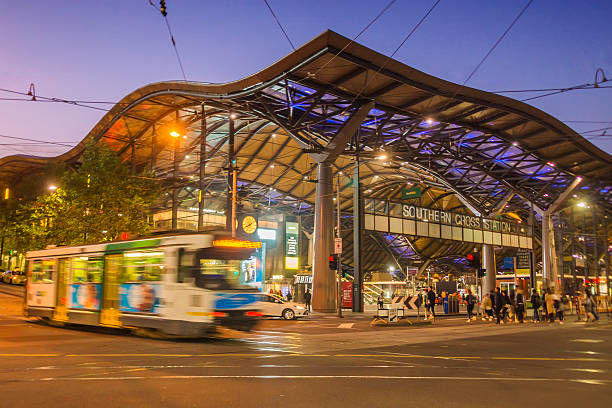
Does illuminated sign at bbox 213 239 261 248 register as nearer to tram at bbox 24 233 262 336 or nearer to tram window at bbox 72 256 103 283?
tram at bbox 24 233 262 336

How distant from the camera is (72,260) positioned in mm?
20297

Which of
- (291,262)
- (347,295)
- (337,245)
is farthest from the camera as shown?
(291,262)

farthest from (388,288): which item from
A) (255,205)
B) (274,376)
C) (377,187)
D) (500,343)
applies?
(274,376)

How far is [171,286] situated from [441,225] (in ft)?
121

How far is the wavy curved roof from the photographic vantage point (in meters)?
30.9

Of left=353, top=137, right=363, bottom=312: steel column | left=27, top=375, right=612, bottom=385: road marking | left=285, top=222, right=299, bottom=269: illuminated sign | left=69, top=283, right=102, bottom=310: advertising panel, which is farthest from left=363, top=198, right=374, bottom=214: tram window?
left=27, top=375, right=612, bottom=385: road marking

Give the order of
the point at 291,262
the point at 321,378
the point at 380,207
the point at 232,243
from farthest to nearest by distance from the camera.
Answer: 1. the point at 291,262
2. the point at 380,207
3. the point at 232,243
4. the point at 321,378

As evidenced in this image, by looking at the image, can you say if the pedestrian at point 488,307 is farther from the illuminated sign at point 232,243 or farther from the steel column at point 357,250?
the illuminated sign at point 232,243

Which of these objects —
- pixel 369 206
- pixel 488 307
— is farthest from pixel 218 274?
pixel 369 206

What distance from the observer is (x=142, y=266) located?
16.7m

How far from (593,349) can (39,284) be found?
68.2 ft

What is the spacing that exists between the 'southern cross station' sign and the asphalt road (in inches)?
980

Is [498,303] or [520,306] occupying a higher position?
[498,303]

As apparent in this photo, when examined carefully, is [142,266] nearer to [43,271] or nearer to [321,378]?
[43,271]
